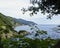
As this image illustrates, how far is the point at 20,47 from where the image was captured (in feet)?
27.8

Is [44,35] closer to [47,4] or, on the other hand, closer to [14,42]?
[14,42]

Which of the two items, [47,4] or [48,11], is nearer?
[47,4]

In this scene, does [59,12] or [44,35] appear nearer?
[44,35]

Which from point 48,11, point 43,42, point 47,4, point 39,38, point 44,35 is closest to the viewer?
point 43,42

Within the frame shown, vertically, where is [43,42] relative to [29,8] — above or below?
below

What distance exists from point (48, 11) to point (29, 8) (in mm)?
972

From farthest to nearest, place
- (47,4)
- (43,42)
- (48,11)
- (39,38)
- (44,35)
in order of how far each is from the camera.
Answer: (48,11) → (47,4) → (44,35) → (39,38) → (43,42)

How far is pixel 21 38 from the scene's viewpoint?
28.3ft

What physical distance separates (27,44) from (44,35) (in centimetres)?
126

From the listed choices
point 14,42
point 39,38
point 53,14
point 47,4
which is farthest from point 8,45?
point 53,14

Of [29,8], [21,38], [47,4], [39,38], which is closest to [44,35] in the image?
[39,38]

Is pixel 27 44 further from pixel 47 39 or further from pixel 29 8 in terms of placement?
pixel 29 8

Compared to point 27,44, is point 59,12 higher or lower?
higher

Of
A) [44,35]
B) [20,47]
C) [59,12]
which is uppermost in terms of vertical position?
[59,12]
